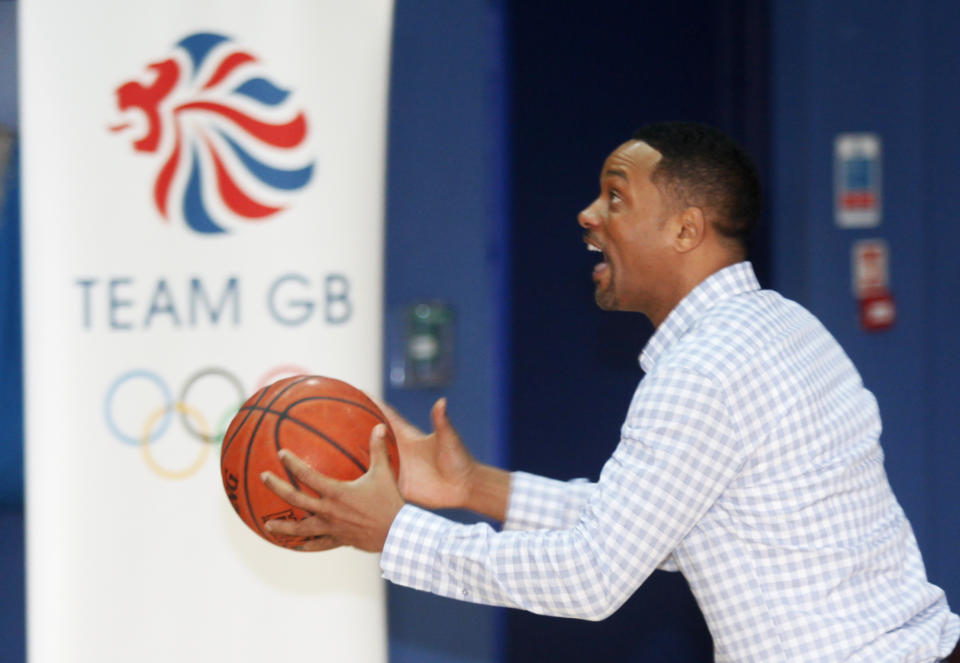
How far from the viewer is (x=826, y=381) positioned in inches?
74.3

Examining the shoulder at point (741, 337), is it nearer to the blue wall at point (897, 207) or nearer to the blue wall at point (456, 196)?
the blue wall at point (456, 196)

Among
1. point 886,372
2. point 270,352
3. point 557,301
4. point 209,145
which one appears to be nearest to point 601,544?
point 270,352

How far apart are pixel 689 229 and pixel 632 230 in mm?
100

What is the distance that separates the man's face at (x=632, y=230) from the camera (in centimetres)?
207

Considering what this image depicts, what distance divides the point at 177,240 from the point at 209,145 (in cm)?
26

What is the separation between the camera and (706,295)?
79.0 inches

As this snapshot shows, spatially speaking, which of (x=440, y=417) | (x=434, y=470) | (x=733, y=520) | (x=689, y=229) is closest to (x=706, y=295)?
(x=689, y=229)

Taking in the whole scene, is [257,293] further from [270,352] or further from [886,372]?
[886,372]

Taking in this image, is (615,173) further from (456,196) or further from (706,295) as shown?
(456,196)

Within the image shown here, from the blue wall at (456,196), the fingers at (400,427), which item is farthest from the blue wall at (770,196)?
the fingers at (400,427)

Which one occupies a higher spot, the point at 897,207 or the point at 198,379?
the point at 897,207

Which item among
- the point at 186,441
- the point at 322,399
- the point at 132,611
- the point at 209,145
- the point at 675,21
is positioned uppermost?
the point at 675,21

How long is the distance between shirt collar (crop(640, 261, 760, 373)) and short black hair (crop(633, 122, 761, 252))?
7 cm

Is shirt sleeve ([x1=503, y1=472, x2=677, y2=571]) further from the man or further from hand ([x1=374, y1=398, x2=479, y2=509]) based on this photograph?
the man
